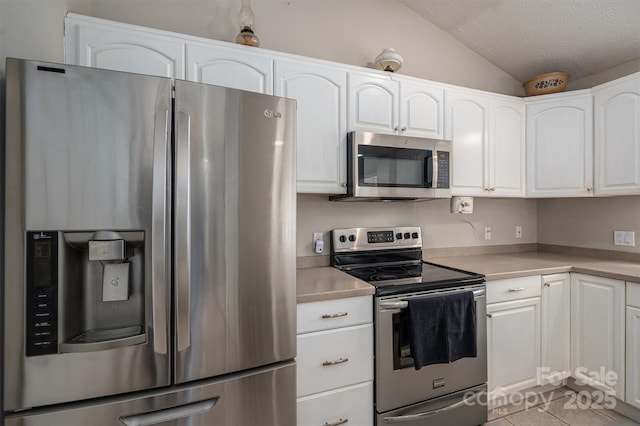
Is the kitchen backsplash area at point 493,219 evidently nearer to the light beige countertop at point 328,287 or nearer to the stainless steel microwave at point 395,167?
the stainless steel microwave at point 395,167

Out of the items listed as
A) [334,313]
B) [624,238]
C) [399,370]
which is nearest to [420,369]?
[399,370]

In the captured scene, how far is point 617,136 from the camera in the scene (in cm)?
215

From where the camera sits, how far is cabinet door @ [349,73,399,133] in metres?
1.92

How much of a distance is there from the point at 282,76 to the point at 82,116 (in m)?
1.07

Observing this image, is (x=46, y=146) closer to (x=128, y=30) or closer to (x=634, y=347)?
(x=128, y=30)

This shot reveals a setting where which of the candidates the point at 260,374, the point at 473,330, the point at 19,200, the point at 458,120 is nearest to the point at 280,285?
the point at 260,374

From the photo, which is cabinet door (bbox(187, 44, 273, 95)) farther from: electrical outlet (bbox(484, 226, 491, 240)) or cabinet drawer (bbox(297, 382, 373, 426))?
electrical outlet (bbox(484, 226, 491, 240))

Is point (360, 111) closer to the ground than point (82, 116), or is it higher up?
higher up

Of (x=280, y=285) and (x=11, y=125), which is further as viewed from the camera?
(x=280, y=285)

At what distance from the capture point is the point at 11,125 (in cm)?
89

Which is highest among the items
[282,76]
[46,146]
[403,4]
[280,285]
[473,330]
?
[403,4]

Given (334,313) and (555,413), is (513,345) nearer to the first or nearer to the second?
(555,413)

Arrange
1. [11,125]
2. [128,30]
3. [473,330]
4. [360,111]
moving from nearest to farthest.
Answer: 1. [11,125]
2. [128,30]
3. [473,330]
4. [360,111]

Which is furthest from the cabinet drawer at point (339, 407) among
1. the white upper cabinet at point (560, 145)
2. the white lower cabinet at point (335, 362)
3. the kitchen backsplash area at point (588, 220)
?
the kitchen backsplash area at point (588, 220)
